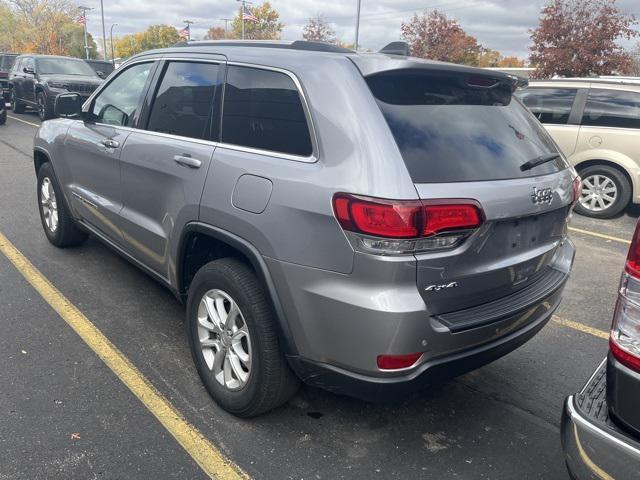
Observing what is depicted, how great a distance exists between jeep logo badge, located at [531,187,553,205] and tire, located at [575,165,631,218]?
5747 mm

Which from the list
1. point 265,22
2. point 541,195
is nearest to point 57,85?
point 541,195

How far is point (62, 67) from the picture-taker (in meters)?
15.4

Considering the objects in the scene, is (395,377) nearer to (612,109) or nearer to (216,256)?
(216,256)

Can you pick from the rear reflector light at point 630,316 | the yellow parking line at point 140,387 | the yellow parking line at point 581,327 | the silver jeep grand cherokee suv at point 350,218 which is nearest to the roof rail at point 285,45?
the silver jeep grand cherokee suv at point 350,218

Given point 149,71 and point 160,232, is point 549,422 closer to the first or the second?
point 160,232

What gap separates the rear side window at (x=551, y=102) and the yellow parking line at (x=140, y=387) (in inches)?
276

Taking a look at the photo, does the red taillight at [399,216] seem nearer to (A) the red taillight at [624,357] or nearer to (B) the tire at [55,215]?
(A) the red taillight at [624,357]

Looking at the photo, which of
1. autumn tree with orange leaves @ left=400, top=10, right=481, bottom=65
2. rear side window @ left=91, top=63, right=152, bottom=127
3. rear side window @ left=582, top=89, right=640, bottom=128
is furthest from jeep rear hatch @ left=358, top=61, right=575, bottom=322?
autumn tree with orange leaves @ left=400, top=10, right=481, bottom=65

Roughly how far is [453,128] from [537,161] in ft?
1.74

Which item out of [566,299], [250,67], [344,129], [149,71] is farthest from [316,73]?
[566,299]

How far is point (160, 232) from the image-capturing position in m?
3.31

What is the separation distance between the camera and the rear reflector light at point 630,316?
5.76 ft

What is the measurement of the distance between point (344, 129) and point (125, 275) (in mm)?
2976

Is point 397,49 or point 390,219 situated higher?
point 397,49
